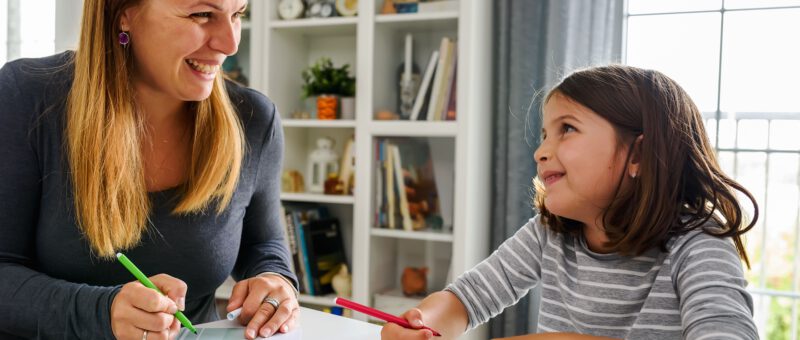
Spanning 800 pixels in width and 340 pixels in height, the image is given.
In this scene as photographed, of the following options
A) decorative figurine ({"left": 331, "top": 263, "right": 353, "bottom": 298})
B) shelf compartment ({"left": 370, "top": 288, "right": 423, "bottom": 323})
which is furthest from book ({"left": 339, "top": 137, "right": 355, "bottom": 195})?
shelf compartment ({"left": 370, "top": 288, "right": 423, "bottom": 323})

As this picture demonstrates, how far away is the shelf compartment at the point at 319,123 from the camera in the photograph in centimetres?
250

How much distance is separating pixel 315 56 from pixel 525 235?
1.70 metres

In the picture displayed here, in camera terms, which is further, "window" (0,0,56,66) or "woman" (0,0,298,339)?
"window" (0,0,56,66)

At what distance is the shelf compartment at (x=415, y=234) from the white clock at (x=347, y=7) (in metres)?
0.75

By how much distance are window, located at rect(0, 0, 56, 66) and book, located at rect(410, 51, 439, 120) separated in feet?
5.46

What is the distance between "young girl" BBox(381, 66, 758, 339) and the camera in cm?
106

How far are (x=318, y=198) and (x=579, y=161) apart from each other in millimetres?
1556

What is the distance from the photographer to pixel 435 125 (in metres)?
2.35

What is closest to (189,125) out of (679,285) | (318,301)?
(679,285)

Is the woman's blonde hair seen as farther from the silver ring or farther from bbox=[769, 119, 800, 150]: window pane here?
bbox=[769, 119, 800, 150]: window pane

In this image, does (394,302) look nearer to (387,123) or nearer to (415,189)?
(415,189)

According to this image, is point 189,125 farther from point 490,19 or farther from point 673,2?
point 673,2

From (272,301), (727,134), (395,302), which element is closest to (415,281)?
(395,302)

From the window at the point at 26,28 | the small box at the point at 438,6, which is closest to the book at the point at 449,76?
the small box at the point at 438,6
